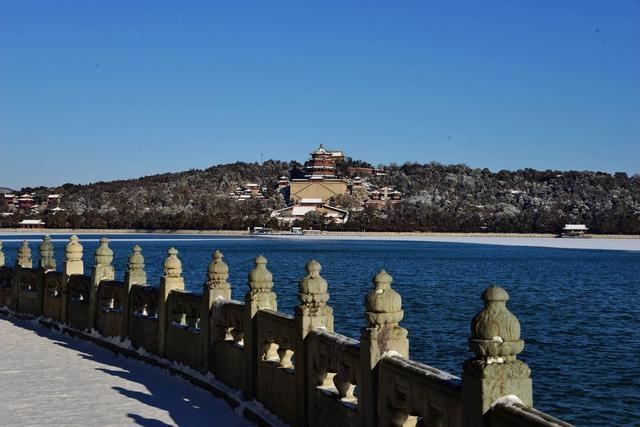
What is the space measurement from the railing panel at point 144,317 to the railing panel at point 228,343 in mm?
2313

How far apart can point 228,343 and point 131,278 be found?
4131 millimetres

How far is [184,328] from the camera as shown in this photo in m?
12.5

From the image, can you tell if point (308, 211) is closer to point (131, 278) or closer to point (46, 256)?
point (46, 256)

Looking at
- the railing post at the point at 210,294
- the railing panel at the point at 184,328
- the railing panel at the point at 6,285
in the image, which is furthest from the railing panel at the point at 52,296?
the railing post at the point at 210,294

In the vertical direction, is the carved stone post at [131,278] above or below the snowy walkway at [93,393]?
above

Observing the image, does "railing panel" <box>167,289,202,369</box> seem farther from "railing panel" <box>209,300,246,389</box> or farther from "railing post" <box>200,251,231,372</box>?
"railing panel" <box>209,300,246,389</box>

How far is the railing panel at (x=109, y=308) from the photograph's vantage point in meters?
15.1

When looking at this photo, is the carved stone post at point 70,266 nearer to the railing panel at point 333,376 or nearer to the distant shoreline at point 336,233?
the railing panel at point 333,376

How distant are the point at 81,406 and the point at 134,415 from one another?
95 cm

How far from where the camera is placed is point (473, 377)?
5.23 meters

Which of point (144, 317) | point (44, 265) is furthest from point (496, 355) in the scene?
point (44, 265)

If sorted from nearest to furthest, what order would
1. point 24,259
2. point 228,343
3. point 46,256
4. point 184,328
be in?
point 228,343, point 184,328, point 46,256, point 24,259

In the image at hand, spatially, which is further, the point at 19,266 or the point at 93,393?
the point at 19,266

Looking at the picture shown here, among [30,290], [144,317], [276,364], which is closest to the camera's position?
[276,364]
